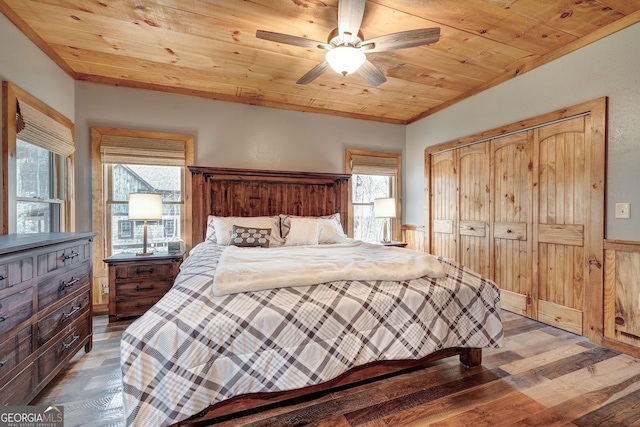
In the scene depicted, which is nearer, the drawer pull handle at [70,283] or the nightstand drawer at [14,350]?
the nightstand drawer at [14,350]

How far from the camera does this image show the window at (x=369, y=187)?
13.8ft

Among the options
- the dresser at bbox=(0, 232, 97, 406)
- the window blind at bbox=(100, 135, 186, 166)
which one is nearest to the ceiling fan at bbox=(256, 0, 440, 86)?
the dresser at bbox=(0, 232, 97, 406)

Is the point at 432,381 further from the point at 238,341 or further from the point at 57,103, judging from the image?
the point at 57,103

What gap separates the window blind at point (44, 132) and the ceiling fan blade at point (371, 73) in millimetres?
2645

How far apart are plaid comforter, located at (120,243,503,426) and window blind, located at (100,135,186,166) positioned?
1.98 m

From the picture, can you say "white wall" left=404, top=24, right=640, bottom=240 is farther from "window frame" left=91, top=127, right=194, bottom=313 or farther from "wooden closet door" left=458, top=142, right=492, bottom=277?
"window frame" left=91, top=127, right=194, bottom=313

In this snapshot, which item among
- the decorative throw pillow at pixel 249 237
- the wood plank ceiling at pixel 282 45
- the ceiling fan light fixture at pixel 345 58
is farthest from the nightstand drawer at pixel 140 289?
the ceiling fan light fixture at pixel 345 58

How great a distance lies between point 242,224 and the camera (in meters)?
3.15

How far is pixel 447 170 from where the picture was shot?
12.6ft

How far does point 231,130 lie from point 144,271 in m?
1.92

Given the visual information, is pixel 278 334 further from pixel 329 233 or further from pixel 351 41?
pixel 351 41

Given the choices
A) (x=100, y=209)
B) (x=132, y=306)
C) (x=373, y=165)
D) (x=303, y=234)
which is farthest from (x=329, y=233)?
(x=100, y=209)

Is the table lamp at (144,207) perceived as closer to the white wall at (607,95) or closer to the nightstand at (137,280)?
the nightstand at (137,280)

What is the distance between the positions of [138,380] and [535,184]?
3501mm
